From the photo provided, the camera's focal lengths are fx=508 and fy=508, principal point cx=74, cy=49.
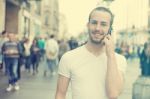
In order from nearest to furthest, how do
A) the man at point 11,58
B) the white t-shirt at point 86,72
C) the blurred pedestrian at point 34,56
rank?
the white t-shirt at point 86,72
the man at point 11,58
the blurred pedestrian at point 34,56

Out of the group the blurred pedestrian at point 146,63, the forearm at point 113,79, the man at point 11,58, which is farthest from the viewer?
the man at point 11,58

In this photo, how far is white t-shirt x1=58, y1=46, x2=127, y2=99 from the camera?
3.67 metres

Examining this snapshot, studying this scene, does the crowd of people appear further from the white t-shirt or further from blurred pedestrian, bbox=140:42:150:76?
the white t-shirt

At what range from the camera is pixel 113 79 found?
11.7ft

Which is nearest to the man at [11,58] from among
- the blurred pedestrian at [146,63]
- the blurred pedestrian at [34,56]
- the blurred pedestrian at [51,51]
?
the blurred pedestrian at [146,63]

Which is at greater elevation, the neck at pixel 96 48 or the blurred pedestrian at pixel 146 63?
the neck at pixel 96 48

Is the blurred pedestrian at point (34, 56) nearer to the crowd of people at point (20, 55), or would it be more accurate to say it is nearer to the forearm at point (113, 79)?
the crowd of people at point (20, 55)

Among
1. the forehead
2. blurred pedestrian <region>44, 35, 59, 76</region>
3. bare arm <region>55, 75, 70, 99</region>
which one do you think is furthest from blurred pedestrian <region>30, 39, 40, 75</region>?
the forehead

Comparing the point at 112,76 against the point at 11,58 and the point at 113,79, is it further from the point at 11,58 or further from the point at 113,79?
the point at 11,58

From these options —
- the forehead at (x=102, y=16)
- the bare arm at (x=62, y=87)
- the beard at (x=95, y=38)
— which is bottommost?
the bare arm at (x=62, y=87)

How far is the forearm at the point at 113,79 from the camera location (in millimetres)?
3557

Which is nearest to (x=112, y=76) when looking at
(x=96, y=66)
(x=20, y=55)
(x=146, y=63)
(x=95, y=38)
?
(x=96, y=66)

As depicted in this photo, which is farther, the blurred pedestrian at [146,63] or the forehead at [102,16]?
the blurred pedestrian at [146,63]

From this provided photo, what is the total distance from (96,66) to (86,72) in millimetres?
85
